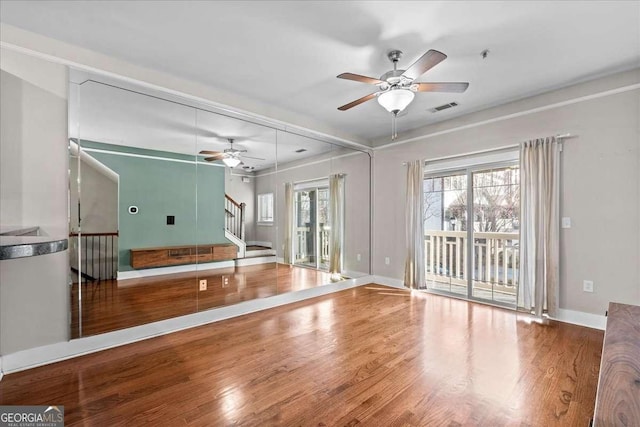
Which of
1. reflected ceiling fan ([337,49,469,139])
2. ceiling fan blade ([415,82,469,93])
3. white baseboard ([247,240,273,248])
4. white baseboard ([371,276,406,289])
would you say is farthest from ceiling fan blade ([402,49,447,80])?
white baseboard ([371,276,406,289])

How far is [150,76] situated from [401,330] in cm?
384

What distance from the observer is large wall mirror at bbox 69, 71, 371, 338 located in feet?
9.12

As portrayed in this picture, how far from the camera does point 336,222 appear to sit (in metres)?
5.29

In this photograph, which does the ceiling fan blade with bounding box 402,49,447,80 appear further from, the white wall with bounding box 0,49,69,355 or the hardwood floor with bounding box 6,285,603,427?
the white wall with bounding box 0,49,69,355

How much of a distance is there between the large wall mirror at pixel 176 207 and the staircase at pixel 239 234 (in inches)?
0.6

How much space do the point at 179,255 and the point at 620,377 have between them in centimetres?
366

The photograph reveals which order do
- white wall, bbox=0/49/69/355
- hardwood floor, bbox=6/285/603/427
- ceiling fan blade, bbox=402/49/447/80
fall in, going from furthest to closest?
1. white wall, bbox=0/49/69/355
2. ceiling fan blade, bbox=402/49/447/80
3. hardwood floor, bbox=6/285/603/427

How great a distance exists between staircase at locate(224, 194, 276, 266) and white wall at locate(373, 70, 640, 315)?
3678 millimetres

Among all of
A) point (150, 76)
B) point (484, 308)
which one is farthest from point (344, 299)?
point (150, 76)

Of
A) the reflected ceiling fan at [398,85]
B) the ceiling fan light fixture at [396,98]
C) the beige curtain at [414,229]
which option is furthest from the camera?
the beige curtain at [414,229]

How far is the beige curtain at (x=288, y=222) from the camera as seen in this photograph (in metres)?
4.54

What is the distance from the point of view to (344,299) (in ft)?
14.7

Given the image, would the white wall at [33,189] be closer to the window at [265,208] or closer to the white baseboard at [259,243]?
the white baseboard at [259,243]

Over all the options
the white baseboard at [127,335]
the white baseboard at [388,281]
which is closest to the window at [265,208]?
the white baseboard at [127,335]
